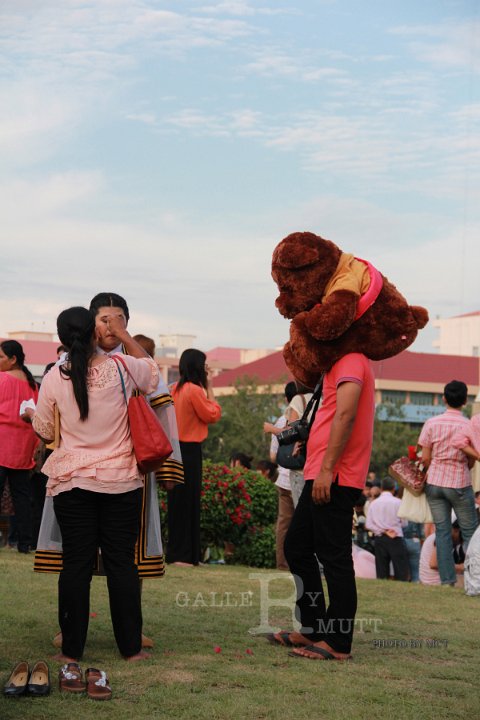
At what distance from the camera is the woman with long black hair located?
970 cm

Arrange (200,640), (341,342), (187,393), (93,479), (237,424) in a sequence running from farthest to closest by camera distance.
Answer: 1. (237,424)
2. (187,393)
3. (200,640)
4. (341,342)
5. (93,479)

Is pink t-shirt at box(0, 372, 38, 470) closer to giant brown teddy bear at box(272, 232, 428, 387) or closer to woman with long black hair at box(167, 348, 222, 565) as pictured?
woman with long black hair at box(167, 348, 222, 565)

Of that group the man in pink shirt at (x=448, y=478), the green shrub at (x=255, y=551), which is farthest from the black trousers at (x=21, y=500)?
the man in pink shirt at (x=448, y=478)

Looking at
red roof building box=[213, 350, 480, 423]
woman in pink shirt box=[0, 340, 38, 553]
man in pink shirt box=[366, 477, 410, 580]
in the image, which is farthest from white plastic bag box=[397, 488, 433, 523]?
red roof building box=[213, 350, 480, 423]

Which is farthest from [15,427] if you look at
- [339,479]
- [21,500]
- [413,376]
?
[413,376]

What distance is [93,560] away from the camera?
17.7 ft

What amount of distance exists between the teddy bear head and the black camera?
0.69 m

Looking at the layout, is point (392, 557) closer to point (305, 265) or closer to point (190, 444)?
point (190, 444)

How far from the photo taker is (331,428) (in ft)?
18.0

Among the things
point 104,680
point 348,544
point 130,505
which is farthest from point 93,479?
point 348,544

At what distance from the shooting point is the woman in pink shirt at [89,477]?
17.1 ft

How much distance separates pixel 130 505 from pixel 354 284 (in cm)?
161

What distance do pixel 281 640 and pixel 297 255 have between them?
215cm

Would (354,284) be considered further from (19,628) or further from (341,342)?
(19,628)
